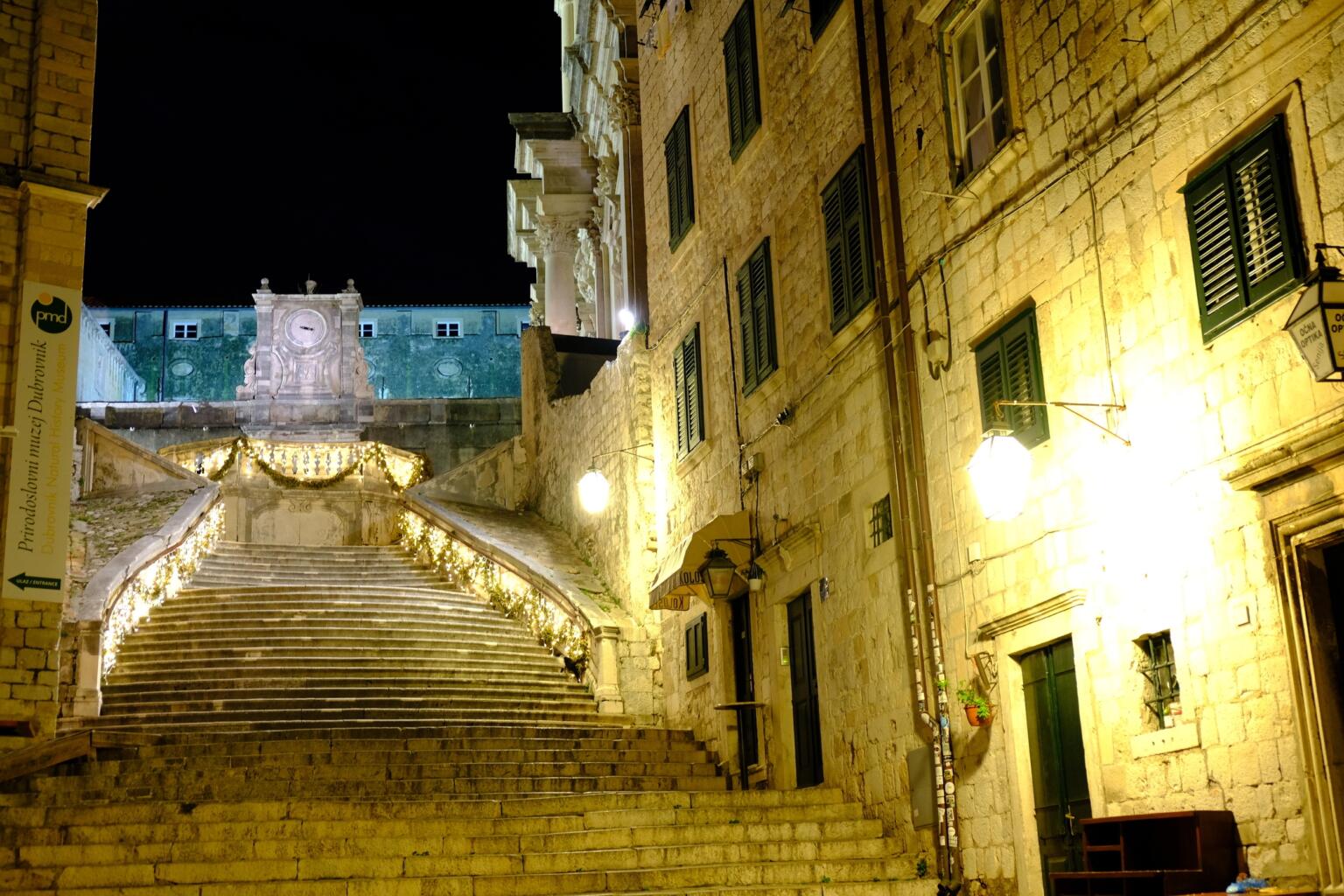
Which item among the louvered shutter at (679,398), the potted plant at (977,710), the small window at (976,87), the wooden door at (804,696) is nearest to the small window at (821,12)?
the small window at (976,87)

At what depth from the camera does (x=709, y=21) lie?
1692 cm

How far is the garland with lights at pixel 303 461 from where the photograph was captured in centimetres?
2762

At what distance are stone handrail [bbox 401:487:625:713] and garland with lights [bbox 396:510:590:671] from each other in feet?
0.04

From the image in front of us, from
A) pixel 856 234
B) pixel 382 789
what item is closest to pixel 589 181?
pixel 856 234

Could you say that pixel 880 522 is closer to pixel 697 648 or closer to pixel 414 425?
pixel 697 648

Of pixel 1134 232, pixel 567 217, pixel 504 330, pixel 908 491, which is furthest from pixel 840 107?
pixel 504 330

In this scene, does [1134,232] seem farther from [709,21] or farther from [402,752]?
[709,21]

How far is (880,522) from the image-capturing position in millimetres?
11969

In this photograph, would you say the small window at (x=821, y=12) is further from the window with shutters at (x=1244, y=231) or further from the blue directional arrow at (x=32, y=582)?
the blue directional arrow at (x=32, y=582)

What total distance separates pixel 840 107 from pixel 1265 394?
20.9 feet

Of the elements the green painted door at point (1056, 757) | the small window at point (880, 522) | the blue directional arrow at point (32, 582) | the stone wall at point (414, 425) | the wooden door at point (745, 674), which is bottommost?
the green painted door at point (1056, 757)

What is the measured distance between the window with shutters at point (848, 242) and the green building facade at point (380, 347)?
4850 cm

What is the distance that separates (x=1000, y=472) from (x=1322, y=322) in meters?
2.84

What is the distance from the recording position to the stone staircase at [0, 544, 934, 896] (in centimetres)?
1021
